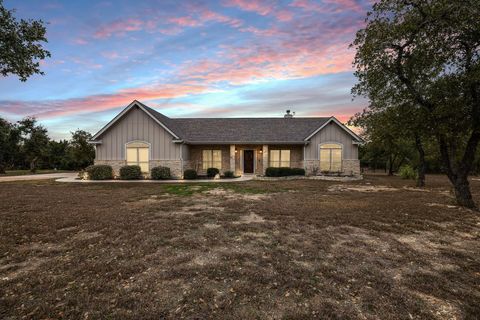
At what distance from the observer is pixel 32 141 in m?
33.2

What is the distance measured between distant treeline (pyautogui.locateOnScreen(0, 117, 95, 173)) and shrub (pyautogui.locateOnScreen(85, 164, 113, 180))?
1437cm

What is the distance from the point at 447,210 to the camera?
28.6ft

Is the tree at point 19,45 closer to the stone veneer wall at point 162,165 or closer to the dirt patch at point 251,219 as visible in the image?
the dirt patch at point 251,219

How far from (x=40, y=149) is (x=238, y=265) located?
A: 41.4 meters

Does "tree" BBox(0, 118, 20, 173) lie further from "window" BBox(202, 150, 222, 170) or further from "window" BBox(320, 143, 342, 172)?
"window" BBox(320, 143, 342, 172)

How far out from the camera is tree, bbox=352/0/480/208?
26.1 ft

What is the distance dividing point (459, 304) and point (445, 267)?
52.5 inches

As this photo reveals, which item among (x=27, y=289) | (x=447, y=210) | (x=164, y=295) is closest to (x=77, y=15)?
(x=27, y=289)

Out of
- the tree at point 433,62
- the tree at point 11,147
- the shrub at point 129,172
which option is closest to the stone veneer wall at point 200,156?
the shrub at point 129,172

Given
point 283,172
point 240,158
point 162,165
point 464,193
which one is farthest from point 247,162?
point 464,193

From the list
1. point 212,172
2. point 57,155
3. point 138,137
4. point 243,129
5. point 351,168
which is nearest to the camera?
point 138,137

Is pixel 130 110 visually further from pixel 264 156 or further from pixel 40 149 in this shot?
pixel 40 149

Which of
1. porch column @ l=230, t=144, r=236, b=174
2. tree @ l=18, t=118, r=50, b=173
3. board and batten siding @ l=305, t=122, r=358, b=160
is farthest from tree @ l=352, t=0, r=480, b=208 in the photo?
tree @ l=18, t=118, r=50, b=173

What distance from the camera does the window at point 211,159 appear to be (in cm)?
2289
